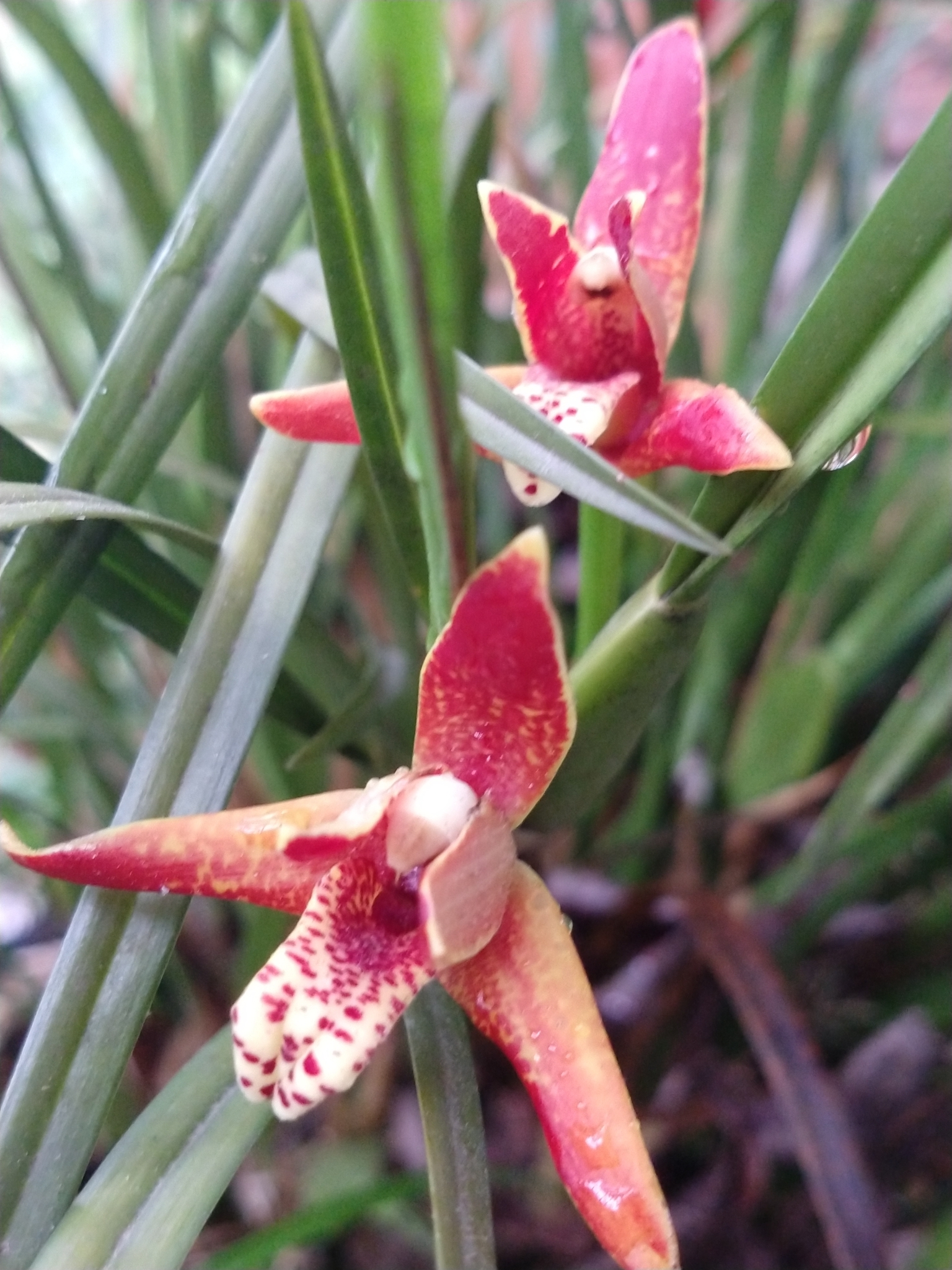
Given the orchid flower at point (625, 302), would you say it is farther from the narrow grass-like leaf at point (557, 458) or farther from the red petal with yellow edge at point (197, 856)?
the red petal with yellow edge at point (197, 856)

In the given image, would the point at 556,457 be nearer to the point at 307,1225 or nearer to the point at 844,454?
the point at 844,454

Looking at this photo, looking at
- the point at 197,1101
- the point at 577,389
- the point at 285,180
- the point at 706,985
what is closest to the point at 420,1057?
the point at 197,1101

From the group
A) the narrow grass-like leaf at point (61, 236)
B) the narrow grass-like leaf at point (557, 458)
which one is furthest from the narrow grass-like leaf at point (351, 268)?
the narrow grass-like leaf at point (61, 236)

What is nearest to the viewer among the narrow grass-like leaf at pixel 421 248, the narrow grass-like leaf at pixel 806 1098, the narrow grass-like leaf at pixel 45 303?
the narrow grass-like leaf at pixel 421 248

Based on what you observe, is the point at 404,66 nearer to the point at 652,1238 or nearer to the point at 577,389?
the point at 577,389

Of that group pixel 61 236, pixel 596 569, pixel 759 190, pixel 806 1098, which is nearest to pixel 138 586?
pixel 596 569

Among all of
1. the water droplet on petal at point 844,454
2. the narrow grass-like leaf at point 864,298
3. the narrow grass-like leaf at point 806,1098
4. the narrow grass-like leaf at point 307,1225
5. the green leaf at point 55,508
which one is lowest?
the narrow grass-like leaf at point 307,1225

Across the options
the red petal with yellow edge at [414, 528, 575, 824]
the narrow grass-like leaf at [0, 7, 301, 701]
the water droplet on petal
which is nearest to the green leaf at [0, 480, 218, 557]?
the narrow grass-like leaf at [0, 7, 301, 701]
